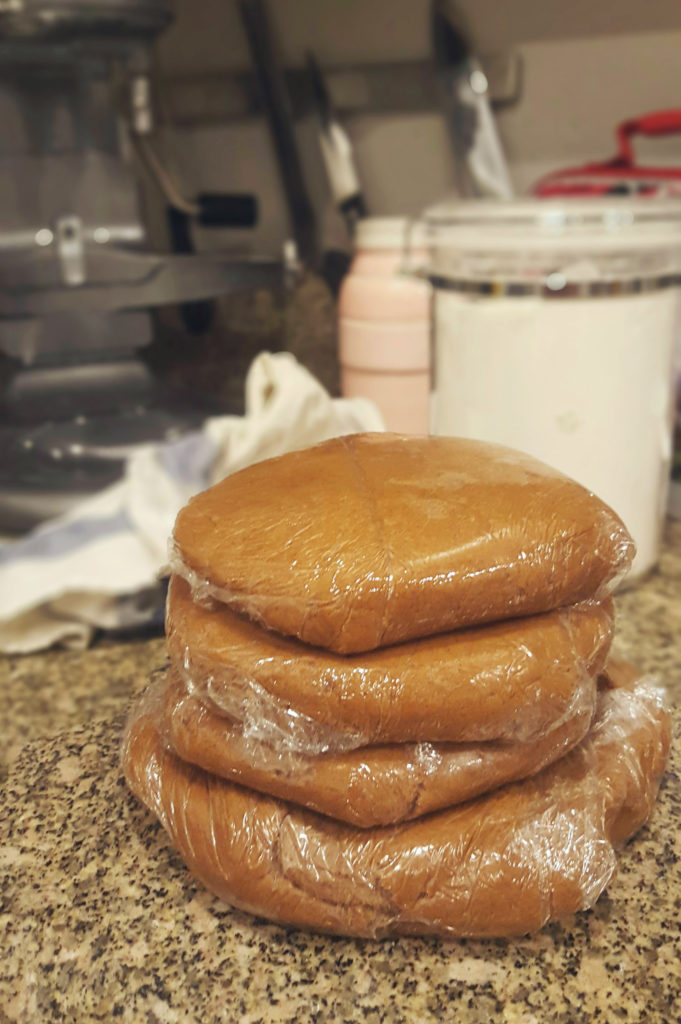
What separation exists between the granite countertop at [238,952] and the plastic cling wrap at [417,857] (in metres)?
0.01

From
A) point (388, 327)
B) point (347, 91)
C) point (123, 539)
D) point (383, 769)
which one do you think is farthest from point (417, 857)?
point (347, 91)

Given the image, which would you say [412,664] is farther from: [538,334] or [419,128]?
[419,128]

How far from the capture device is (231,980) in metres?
0.39

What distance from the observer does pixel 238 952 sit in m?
0.41

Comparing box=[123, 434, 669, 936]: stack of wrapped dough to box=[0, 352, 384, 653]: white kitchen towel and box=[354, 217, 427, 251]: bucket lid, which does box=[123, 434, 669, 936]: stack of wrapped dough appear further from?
box=[354, 217, 427, 251]: bucket lid

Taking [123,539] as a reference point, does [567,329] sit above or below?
above

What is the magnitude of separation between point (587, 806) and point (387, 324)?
0.65 meters

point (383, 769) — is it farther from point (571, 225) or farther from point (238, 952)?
point (571, 225)

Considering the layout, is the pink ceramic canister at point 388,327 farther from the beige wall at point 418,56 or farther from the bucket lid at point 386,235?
the beige wall at point 418,56

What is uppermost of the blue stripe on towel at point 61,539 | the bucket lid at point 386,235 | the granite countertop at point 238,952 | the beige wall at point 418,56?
the beige wall at point 418,56

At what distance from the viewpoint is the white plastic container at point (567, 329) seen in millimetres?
690

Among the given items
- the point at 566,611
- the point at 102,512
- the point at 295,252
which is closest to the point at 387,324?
the point at 295,252

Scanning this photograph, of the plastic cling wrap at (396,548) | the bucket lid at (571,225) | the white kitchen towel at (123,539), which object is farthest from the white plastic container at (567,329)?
the plastic cling wrap at (396,548)

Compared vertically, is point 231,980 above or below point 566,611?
below
